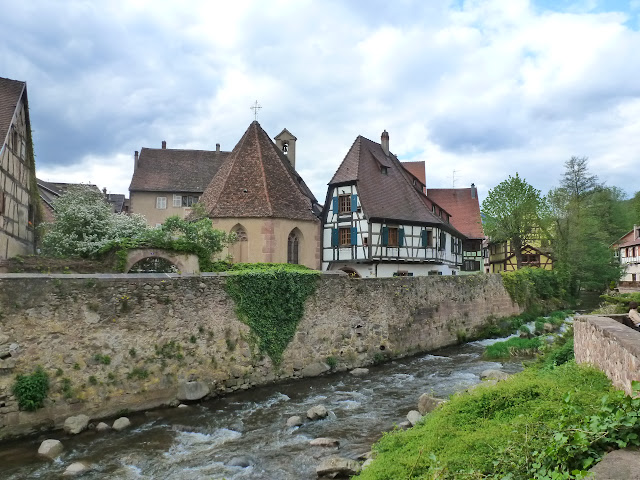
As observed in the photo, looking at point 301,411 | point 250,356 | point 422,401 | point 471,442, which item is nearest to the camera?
point 471,442

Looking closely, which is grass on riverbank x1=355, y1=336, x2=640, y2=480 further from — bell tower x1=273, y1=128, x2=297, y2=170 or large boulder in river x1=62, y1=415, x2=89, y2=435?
bell tower x1=273, y1=128, x2=297, y2=170

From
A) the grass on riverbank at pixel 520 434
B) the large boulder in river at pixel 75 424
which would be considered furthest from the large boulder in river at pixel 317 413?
the large boulder in river at pixel 75 424

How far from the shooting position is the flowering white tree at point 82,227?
20.0 m

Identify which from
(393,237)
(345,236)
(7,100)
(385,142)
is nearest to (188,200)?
(345,236)

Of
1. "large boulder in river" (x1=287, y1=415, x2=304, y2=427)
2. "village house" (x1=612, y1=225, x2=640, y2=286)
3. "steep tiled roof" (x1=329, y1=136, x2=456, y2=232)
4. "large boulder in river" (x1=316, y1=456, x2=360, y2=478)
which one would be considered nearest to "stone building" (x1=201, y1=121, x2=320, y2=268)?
"steep tiled roof" (x1=329, y1=136, x2=456, y2=232)

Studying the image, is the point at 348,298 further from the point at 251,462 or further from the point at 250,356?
the point at 251,462

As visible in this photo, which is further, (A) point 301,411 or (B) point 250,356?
(B) point 250,356

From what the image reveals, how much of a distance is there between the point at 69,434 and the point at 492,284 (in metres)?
23.1

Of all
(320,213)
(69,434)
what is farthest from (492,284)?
(69,434)

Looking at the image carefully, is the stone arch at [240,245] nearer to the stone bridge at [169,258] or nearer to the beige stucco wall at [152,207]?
the stone bridge at [169,258]

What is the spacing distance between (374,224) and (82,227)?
17.3m

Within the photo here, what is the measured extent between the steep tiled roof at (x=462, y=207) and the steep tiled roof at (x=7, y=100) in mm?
37641

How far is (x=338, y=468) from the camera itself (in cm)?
807

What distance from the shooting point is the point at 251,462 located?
29.4ft
